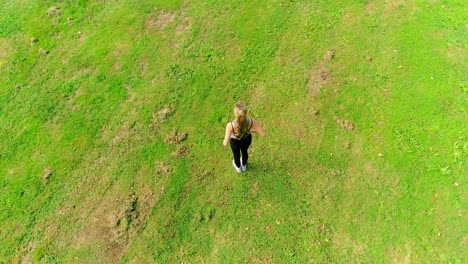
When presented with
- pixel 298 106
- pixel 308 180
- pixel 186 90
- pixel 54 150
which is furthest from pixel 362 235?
pixel 54 150

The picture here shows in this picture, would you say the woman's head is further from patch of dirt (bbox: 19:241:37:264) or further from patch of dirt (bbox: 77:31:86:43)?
patch of dirt (bbox: 77:31:86:43)

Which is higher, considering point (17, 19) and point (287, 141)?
point (17, 19)

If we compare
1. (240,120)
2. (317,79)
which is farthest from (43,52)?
(317,79)

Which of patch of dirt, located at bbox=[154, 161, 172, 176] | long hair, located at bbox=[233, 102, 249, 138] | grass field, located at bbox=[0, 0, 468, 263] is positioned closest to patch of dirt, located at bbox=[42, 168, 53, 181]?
grass field, located at bbox=[0, 0, 468, 263]

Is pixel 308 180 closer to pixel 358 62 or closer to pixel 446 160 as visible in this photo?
pixel 446 160

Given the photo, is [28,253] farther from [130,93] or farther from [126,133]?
[130,93]
